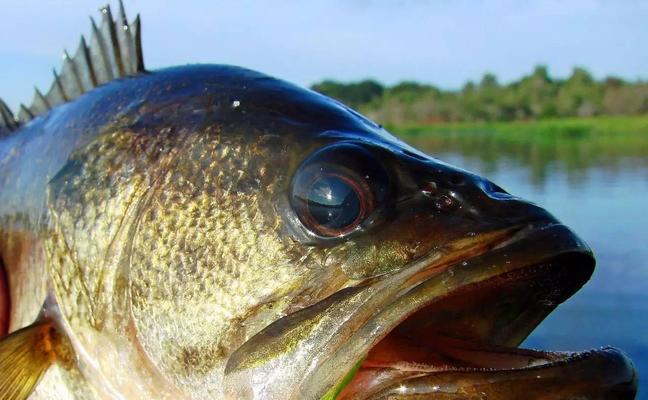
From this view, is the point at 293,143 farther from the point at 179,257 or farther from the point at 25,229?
the point at 25,229

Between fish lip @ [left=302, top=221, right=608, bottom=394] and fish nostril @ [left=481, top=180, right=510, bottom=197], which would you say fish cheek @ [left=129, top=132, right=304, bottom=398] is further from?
fish nostril @ [left=481, top=180, right=510, bottom=197]

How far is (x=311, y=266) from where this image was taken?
1.90 metres

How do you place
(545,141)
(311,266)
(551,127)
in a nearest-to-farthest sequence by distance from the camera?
(311,266), (545,141), (551,127)

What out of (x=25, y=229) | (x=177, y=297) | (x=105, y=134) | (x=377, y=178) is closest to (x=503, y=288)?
(x=377, y=178)

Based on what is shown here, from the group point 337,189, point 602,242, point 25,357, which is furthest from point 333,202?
point 602,242

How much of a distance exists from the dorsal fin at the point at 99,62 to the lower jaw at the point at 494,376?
1667mm

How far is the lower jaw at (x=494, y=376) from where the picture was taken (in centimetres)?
166

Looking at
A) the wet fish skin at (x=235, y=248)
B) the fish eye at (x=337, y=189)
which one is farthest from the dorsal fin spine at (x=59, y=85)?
the fish eye at (x=337, y=189)

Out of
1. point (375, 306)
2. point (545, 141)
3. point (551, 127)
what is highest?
point (375, 306)

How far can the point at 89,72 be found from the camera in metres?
3.20

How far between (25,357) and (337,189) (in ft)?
3.63

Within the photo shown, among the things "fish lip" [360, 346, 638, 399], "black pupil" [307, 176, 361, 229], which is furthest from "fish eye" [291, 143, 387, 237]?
"fish lip" [360, 346, 638, 399]

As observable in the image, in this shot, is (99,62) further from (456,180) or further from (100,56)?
(456,180)

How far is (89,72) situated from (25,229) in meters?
0.84
